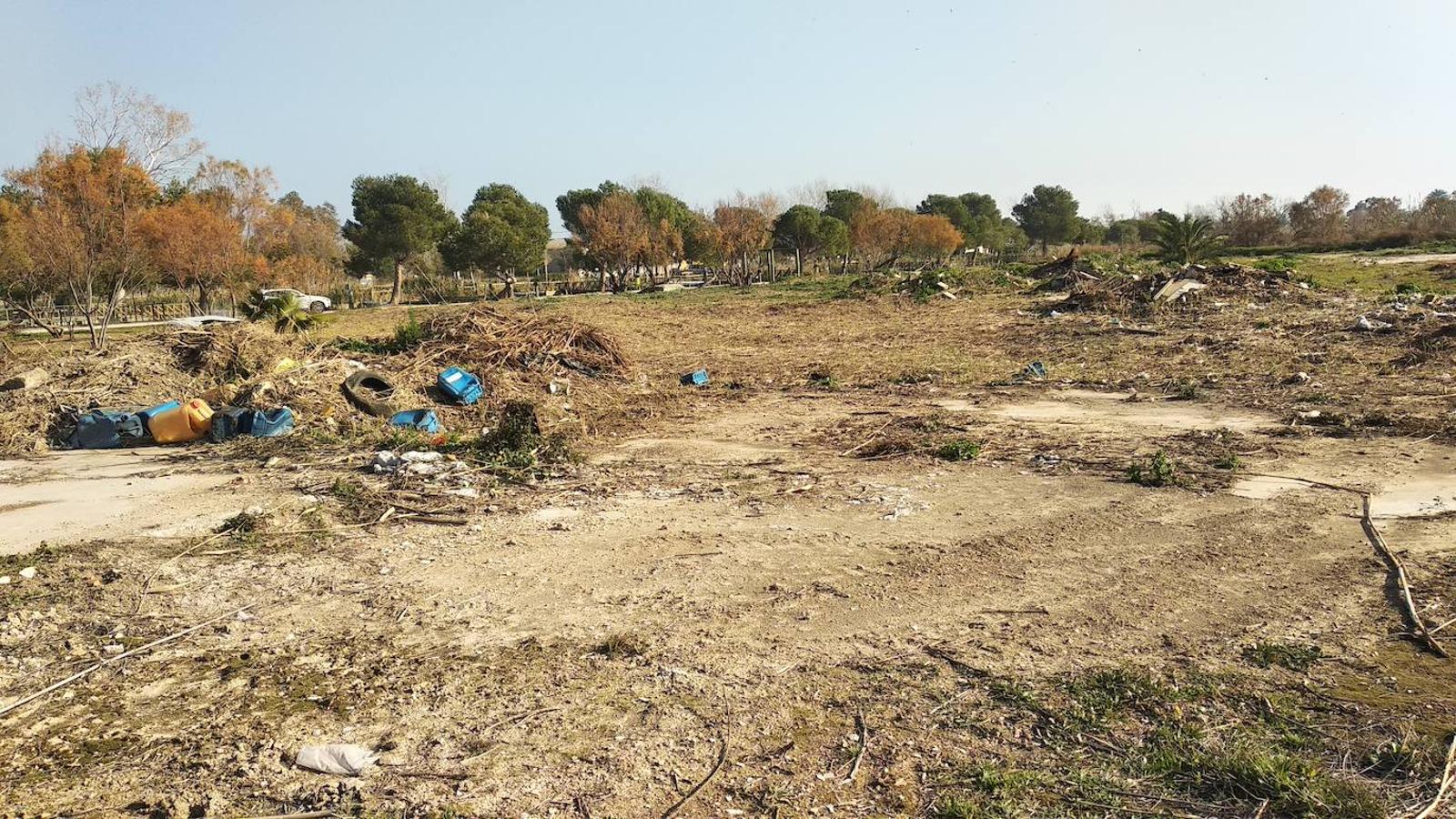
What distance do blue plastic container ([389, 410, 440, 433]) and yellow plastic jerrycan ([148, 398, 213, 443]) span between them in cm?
202

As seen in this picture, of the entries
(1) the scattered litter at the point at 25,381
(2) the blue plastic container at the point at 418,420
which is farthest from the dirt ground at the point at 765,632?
(1) the scattered litter at the point at 25,381

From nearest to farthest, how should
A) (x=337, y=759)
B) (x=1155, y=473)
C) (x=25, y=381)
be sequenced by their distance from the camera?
(x=337, y=759), (x=1155, y=473), (x=25, y=381)

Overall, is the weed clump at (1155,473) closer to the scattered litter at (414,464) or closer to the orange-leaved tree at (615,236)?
the scattered litter at (414,464)

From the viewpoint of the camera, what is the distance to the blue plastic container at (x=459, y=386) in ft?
36.3

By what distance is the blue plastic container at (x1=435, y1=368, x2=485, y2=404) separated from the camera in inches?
436

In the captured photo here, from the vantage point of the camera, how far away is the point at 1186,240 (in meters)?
30.8

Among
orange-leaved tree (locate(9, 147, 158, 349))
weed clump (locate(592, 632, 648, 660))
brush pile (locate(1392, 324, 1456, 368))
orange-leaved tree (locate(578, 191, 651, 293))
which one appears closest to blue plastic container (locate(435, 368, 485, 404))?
weed clump (locate(592, 632, 648, 660))

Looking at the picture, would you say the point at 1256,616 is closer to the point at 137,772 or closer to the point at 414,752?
the point at 414,752

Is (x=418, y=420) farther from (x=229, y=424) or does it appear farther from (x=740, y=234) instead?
(x=740, y=234)

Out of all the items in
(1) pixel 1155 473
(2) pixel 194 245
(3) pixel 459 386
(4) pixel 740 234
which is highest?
(4) pixel 740 234

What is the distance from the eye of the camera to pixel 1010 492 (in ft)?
22.1

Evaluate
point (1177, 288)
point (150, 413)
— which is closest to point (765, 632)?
point (150, 413)

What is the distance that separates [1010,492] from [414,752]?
4.84 m

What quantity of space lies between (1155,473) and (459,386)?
8096 millimetres
